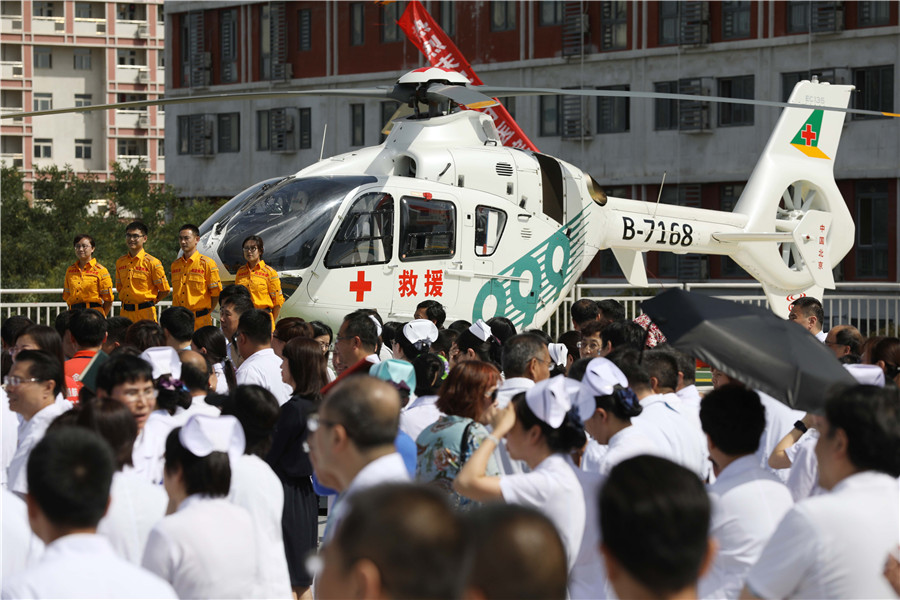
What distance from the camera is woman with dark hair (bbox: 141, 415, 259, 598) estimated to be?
3611 mm


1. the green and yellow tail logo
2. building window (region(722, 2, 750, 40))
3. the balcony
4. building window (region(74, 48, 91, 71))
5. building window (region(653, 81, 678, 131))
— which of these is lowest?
the green and yellow tail logo

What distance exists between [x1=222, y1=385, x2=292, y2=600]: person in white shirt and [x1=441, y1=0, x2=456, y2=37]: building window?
33.5 meters

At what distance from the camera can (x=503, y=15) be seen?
36.2m

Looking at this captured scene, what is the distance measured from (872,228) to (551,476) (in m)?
29.4

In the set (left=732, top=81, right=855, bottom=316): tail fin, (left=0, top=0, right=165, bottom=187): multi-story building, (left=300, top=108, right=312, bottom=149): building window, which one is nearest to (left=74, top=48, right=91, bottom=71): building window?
(left=0, top=0, right=165, bottom=187): multi-story building

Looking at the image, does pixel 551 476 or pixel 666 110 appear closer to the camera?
pixel 551 476

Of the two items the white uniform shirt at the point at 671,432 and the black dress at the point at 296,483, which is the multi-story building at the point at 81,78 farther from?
the white uniform shirt at the point at 671,432

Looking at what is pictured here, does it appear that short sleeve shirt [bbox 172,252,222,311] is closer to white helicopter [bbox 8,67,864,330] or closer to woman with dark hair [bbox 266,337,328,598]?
white helicopter [bbox 8,67,864,330]

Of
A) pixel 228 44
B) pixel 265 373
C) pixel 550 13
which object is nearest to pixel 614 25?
pixel 550 13

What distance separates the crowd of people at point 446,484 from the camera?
2.44 metres

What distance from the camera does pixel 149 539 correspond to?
3639 millimetres

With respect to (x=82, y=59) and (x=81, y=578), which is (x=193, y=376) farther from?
(x=82, y=59)

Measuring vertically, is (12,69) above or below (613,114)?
above

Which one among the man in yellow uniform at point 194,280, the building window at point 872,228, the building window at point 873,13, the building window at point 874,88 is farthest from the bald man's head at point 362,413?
the building window at point 873,13
